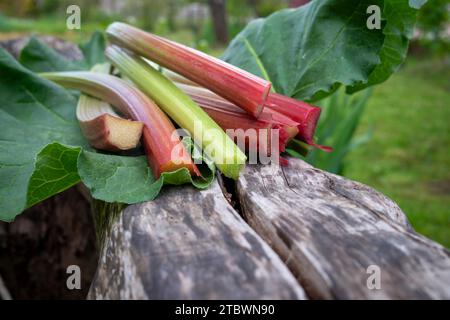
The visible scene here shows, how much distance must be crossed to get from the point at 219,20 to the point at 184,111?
855 cm

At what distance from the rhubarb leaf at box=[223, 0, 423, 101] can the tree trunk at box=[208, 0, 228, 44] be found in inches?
303

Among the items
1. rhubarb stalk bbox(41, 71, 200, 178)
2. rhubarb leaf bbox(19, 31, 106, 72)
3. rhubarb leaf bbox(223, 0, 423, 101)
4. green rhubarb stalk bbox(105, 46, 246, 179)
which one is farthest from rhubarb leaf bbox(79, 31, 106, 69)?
rhubarb leaf bbox(223, 0, 423, 101)

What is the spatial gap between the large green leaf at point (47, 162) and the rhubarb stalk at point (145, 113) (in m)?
0.04

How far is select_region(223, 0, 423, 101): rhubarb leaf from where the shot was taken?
1509 millimetres

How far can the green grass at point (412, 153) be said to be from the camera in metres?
3.49

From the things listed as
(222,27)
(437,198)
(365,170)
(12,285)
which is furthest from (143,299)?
(222,27)

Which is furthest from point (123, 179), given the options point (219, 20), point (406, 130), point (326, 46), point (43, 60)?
point (219, 20)

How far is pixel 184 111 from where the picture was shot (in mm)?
1358

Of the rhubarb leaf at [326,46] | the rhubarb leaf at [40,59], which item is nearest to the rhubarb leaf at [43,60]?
the rhubarb leaf at [40,59]

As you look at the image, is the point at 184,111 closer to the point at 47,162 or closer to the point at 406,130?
the point at 47,162

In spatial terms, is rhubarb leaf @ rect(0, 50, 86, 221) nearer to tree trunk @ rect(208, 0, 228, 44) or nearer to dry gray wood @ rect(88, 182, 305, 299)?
dry gray wood @ rect(88, 182, 305, 299)

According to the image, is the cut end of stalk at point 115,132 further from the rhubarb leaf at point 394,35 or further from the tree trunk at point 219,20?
the tree trunk at point 219,20

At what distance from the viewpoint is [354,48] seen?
60.2 inches
